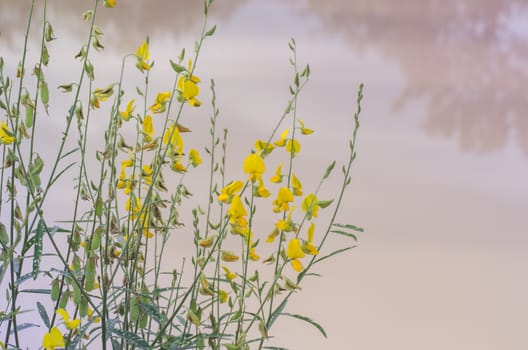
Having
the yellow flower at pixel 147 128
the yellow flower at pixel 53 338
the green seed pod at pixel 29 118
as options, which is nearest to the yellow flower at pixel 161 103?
the yellow flower at pixel 147 128

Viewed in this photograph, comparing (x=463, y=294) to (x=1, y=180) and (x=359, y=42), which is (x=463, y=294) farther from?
(x=1, y=180)

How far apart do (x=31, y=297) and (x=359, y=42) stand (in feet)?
3.44

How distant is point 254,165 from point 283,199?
5 cm

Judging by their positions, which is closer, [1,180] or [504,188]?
[1,180]

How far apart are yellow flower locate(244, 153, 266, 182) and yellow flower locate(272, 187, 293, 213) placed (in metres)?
0.03

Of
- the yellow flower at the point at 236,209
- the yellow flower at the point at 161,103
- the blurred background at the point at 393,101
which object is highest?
the blurred background at the point at 393,101

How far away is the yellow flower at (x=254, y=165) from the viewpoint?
0.67 m

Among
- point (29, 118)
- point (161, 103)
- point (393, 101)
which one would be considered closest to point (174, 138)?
point (161, 103)

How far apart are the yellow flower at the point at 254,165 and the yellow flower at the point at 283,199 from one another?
0.09ft

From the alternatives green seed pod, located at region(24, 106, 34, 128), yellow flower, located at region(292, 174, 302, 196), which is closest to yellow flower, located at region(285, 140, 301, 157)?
yellow flower, located at region(292, 174, 302, 196)

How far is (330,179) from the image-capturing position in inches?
69.7

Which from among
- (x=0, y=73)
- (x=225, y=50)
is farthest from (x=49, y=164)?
(x=0, y=73)

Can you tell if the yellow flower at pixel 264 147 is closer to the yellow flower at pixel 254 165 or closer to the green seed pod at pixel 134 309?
the yellow flower at pixel 254 165

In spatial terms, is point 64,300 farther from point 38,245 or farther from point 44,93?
point 44,93
